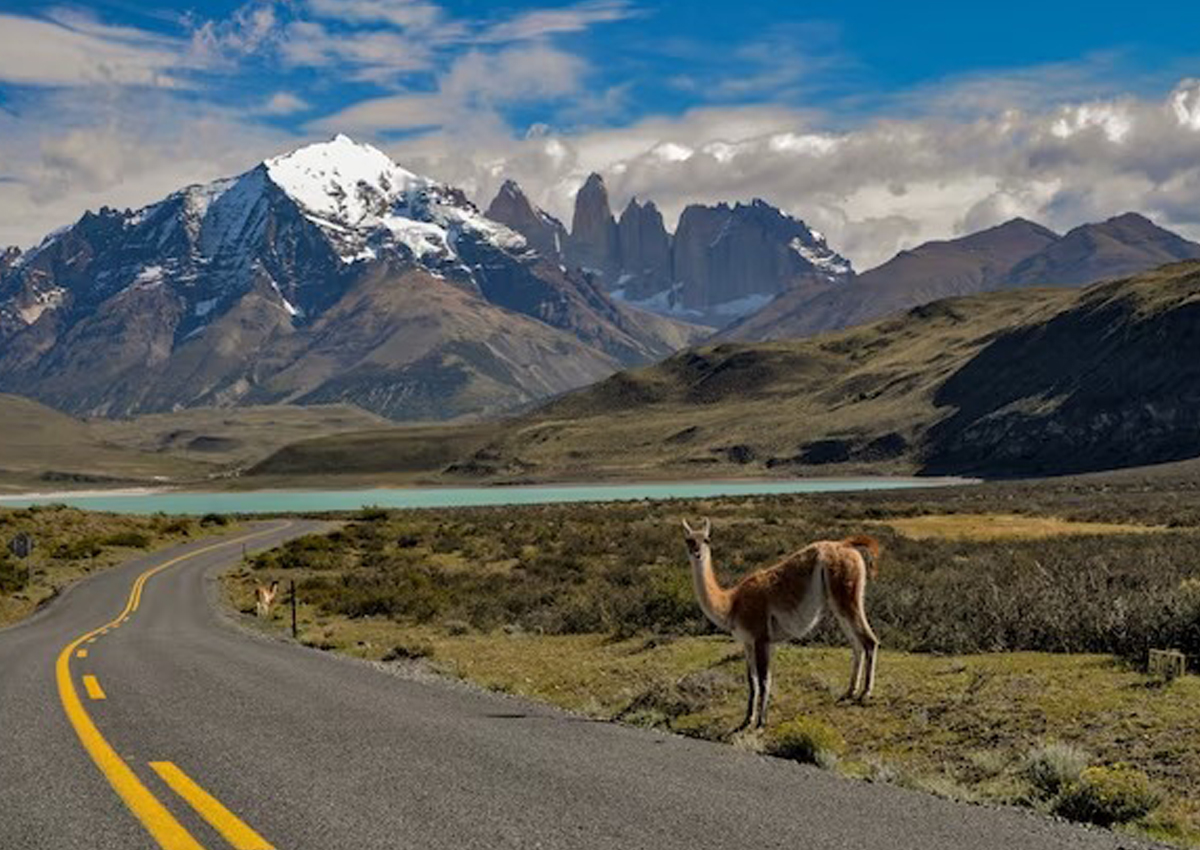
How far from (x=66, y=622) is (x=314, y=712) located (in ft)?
73.9

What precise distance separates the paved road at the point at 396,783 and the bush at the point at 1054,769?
0.84m

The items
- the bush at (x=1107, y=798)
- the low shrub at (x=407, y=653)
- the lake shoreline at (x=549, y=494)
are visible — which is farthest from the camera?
the lake shoreline at (x=549, y=494)

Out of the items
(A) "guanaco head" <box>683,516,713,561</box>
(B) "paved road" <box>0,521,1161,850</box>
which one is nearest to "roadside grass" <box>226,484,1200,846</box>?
(B) "paved road" <box>0,521,1161,850</box>

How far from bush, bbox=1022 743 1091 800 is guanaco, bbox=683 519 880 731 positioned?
3376mm

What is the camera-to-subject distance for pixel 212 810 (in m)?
8.72

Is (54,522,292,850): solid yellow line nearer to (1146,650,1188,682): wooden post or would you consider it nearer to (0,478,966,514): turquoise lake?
(1146,650,1188,682): wooden post

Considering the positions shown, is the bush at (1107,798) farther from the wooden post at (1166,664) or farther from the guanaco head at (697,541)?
the wooden post at (1166,664)

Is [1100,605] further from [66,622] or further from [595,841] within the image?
[66,622]

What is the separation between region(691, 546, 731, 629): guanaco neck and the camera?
522 inches

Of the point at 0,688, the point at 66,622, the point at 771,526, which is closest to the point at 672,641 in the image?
the point at 0,688

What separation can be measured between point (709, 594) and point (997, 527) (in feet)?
167

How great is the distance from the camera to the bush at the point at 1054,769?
9.62 m

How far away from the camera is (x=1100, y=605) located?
1833 centimetres

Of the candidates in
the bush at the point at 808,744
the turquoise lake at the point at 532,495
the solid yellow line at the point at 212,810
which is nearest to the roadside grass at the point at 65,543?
the solid yellow line at the point at 212,810
